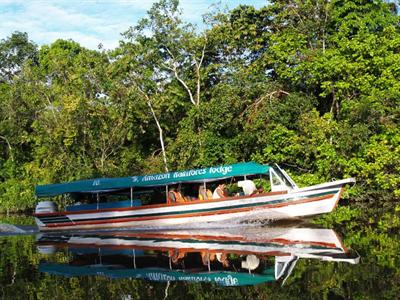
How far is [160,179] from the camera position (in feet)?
63.4

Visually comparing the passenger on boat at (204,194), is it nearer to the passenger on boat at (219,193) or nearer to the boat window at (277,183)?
the passenger on boat at (219,193)

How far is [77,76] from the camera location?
30781 mm

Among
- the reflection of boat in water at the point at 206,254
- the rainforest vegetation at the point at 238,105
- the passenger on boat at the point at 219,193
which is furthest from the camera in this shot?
the rainforest vegetation at the point at 238,105

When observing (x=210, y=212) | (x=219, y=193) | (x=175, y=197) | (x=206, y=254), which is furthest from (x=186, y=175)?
(x=206, y=254)

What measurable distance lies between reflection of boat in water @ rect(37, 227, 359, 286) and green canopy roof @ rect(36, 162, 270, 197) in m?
2.09

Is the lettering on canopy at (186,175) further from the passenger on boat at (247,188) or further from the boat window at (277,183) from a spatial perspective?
the boat window at (277,183)

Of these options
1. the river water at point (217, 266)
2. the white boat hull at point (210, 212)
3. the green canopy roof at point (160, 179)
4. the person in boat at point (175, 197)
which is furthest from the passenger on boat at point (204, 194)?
the river water at point (217, 266)

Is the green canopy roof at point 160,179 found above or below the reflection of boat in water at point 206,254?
above

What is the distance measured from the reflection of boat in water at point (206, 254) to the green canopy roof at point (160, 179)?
209 centimetres

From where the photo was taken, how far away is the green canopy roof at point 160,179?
58.5ft

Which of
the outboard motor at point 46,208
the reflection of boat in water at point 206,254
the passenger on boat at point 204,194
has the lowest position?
the outboard motor at point 46,208

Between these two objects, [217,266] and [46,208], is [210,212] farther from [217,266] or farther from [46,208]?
[217,266]

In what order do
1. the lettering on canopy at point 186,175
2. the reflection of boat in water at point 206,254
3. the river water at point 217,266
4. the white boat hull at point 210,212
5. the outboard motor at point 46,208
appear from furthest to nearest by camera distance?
the outboard motor at point 46,208, the lettering on canopy at point 186,175, the white boat hull at point 210,212, the reflection of boat in water at point 206,254, the river water at point 217,266

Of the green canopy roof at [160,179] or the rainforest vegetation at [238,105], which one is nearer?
the green canopy roof at [160,179]
